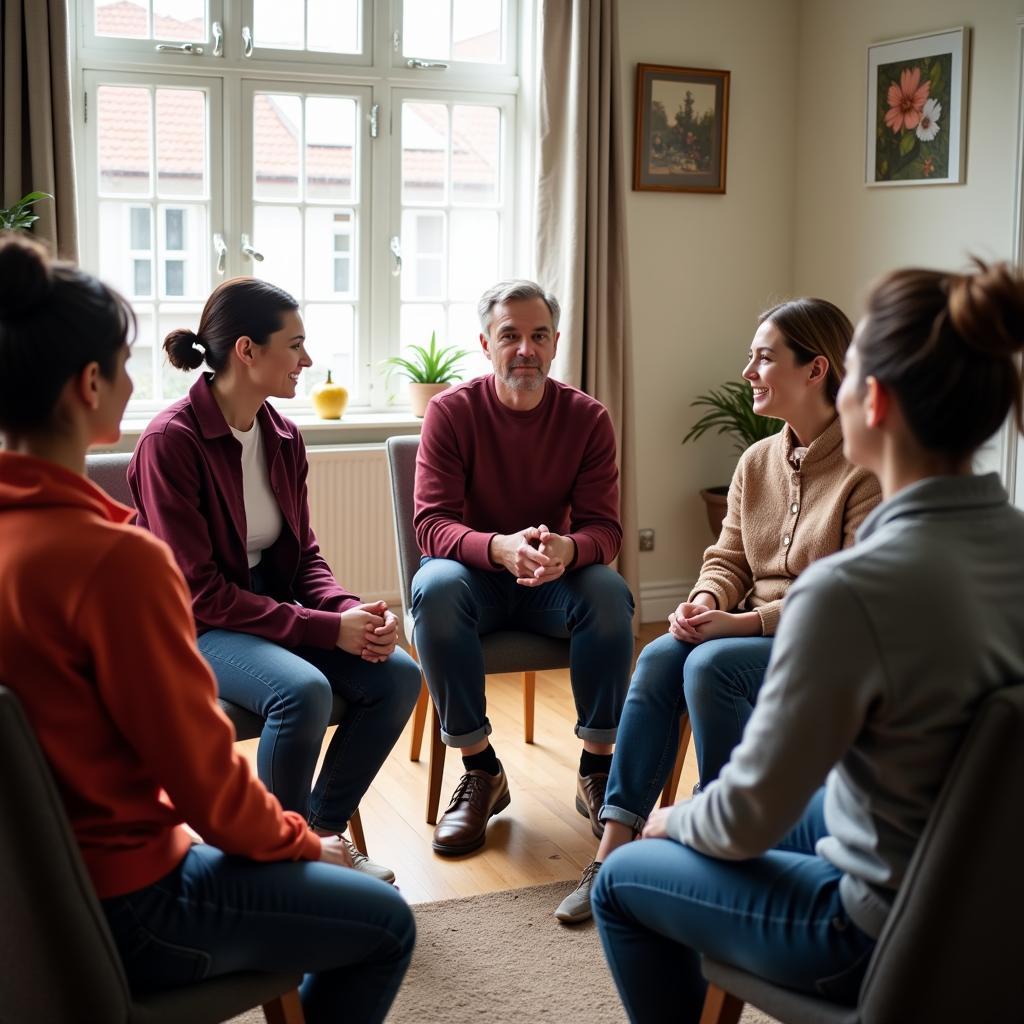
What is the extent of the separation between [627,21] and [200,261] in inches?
68.3

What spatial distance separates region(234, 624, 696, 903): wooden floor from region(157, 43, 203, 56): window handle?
224 cm

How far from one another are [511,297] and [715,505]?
1.97m

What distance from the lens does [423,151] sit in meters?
4.60

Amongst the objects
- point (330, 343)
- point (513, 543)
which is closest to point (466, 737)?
→ point (513, 543)

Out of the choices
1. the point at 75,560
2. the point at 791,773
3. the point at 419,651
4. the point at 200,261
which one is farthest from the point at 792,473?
the point at 200,261

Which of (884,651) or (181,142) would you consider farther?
(181,142)

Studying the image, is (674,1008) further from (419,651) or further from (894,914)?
(419,651)

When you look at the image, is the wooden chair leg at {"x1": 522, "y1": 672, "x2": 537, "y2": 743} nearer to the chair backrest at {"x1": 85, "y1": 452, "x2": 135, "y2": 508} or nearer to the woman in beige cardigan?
the woman in beige cardigan

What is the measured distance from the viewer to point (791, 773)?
1.37m

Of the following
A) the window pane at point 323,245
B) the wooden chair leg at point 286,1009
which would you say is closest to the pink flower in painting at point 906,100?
the window pane at point 323,245

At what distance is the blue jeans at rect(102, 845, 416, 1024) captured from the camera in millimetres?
1450

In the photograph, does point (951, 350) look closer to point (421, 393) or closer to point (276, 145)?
point (421, 393)

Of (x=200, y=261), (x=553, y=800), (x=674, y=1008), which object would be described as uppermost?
(x=200, y=261)

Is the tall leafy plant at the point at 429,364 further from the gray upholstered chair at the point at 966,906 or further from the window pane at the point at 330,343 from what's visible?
the gray upholstered chair at the point at 966,906
